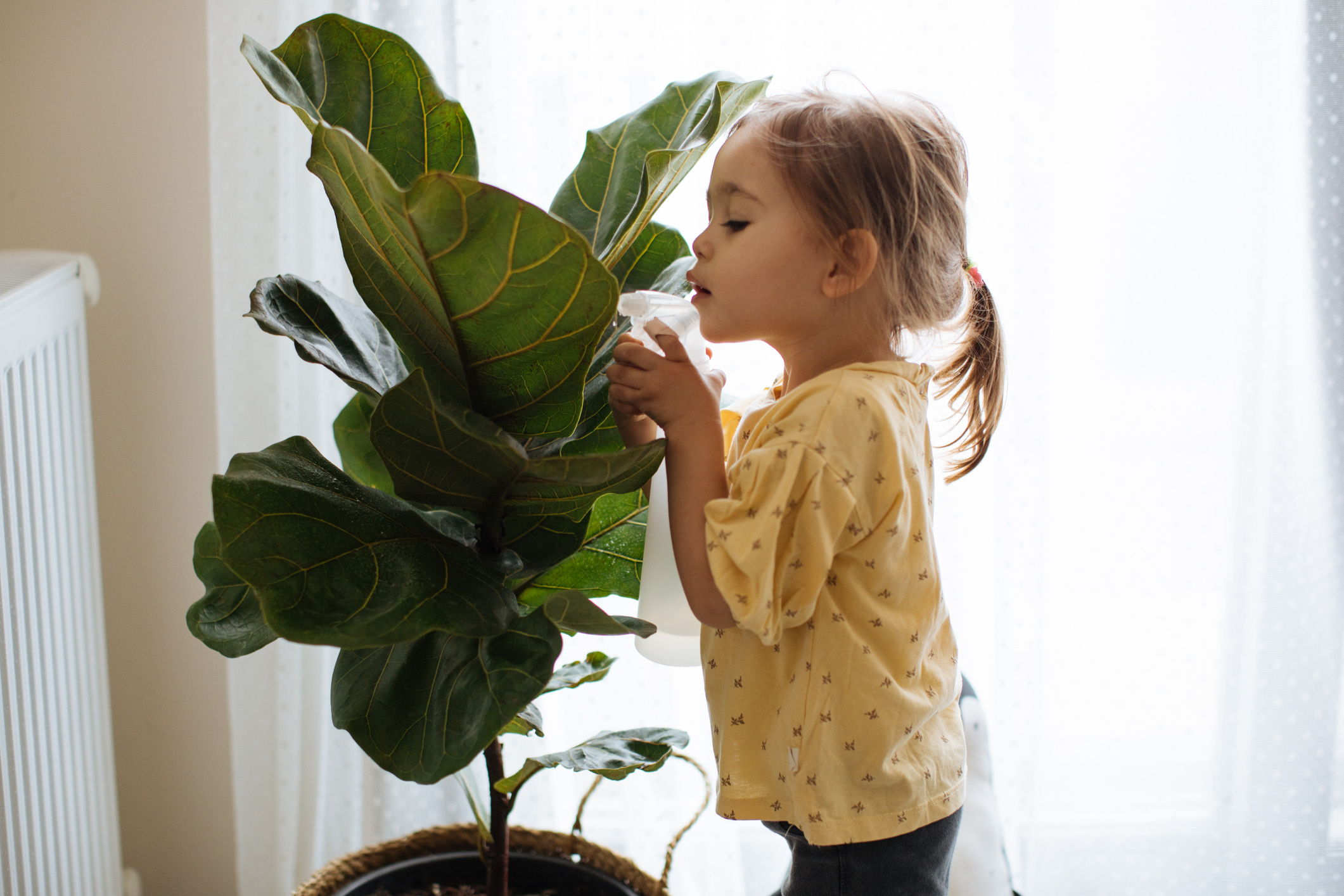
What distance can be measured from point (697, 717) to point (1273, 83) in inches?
53.6

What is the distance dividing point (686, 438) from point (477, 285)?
0.21 meters

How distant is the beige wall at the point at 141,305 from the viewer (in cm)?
141

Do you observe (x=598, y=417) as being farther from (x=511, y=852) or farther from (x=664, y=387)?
(x=511, y=852)

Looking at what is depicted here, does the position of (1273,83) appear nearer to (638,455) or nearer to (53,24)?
(638,455)

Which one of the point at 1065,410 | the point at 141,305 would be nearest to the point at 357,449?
the point at 141,305

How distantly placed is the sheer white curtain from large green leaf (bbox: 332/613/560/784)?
0.79m

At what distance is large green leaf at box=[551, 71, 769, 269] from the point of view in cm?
71

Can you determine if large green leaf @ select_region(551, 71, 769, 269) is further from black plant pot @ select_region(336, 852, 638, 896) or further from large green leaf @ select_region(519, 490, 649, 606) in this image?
black plant pot @ select_region(336, 852, 638, 896)

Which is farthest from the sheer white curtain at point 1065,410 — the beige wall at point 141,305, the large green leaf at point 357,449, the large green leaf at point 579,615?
the large green leaf at point 579,615

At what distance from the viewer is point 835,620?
727 mm

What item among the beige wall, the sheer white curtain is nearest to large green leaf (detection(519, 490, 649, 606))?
the sheer white curtain

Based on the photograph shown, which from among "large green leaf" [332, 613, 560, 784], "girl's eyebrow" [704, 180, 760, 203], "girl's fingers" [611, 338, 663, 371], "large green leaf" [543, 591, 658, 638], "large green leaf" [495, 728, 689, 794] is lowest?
"large green leaf" [495, 728, 689, 794]

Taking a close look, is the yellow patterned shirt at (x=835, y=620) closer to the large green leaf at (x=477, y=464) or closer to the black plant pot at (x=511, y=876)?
the large green leaf at (x=477, y=464)

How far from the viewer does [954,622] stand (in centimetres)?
148
